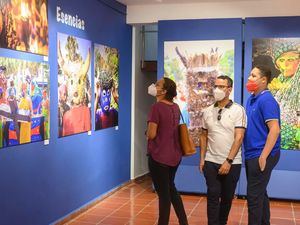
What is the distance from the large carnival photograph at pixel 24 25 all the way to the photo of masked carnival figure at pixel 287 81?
2735mm

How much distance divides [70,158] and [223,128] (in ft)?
5.85

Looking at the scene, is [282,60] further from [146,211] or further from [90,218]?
[90,218]

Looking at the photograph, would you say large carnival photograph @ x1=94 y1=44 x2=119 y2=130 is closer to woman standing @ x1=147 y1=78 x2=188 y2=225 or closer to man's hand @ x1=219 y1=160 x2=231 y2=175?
woman standing @ x1=147 y1=78 x2=188 y2=225

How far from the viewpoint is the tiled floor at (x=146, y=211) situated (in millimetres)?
4496

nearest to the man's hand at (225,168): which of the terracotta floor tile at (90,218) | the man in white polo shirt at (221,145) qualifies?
the man in white polo shirt at (221,145)

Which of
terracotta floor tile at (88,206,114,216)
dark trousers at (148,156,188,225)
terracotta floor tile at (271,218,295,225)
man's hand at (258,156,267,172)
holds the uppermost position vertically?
man's hand at (258,156,267,172)

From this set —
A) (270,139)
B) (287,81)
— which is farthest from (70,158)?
(287,81)

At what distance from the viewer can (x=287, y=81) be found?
521 cm

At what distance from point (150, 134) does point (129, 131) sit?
8.97ft

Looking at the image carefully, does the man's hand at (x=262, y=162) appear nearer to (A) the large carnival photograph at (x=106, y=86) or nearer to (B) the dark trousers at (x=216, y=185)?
(B) the dark trousers at (x=216, y=185)

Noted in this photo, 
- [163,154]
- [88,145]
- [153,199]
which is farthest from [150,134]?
[153,199]

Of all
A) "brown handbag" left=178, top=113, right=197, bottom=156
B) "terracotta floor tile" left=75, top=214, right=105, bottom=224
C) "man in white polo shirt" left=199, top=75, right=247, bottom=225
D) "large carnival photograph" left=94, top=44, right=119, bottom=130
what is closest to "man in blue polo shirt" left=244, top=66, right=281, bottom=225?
"man in white polo shirt" left=199, top=75, right=247, bottom=225

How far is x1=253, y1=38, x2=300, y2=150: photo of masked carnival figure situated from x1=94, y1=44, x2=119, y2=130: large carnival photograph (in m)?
1.87

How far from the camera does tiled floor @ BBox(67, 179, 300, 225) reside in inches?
177
